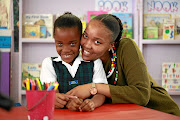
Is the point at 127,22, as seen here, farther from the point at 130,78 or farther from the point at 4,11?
the point at 130,78

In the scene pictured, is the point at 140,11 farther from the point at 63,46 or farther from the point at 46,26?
the point at 63,46

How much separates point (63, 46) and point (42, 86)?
51 cm

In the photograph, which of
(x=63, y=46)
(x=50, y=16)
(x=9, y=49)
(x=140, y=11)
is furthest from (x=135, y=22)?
(x=63, y=46)

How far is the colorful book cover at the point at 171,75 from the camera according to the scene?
2.76 m

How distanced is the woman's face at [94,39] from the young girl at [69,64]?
4 cm

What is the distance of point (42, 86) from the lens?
678mm

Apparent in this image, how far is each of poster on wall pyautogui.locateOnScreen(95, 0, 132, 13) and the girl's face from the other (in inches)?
63.2

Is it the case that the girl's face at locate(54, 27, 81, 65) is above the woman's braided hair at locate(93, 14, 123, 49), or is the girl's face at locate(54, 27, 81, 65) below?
below

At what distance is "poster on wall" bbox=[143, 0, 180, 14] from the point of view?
9.05ft

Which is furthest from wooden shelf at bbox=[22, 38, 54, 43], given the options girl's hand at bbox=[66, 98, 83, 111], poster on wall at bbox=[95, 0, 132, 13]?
girl's hand at bbox=[66, 98, 83, 111]

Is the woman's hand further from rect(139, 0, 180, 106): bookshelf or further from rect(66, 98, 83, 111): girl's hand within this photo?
rect(139, 0, 180, 106): bookshelf

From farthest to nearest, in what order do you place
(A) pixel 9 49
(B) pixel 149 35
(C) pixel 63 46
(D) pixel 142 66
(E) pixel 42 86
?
(B) pixel 149 35 < (A) pixel 9 49 < (D) pixel 142 66 < (C) pixel 63 46 < (E) pixel 42 86

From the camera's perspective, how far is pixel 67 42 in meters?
1.16

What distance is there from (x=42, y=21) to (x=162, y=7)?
1431mm
